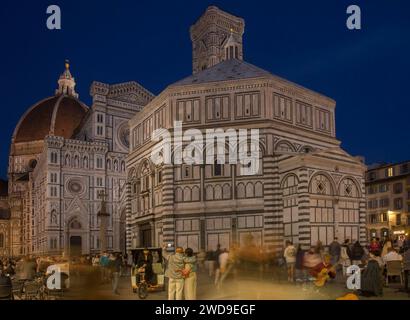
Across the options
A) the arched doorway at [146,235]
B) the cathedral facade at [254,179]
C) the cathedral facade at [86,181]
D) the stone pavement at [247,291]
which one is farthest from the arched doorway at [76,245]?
the stone pavement at [247,291]

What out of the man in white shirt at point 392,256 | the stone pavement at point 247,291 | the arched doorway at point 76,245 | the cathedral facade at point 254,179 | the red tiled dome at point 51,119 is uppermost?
the red tiled dome at point 51,119

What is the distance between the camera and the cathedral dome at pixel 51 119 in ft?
272

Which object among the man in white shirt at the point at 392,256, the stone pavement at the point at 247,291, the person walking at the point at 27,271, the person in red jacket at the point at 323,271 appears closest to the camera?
the person in red jacket at the point at 323,271

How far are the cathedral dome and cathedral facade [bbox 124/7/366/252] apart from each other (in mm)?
49006

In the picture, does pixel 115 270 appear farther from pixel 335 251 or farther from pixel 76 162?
pixel 76 162

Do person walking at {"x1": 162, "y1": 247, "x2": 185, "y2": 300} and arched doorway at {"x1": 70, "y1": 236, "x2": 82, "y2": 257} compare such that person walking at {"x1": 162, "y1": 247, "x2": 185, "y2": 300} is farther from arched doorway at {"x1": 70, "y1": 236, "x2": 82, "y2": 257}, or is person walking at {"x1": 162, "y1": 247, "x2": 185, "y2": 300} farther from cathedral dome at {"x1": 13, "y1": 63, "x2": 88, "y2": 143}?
cathedral dome at {"x1": 13, "y1": 63, "x2": 88, "y2": 143}

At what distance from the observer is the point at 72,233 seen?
62.4 meters

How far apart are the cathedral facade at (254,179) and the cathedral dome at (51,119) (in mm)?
49006

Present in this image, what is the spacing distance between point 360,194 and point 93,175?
38724 millimetres

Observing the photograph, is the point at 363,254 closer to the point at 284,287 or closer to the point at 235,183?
the point at 284,287

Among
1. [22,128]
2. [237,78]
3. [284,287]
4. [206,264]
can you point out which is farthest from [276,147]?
[22,128]

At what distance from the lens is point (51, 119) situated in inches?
3292

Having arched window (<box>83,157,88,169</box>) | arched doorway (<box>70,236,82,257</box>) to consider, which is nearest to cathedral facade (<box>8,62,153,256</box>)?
arched window (<box>83,157,88,169</box>)

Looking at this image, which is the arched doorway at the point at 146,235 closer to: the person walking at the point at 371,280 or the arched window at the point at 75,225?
the person walking at the point at 371,280
